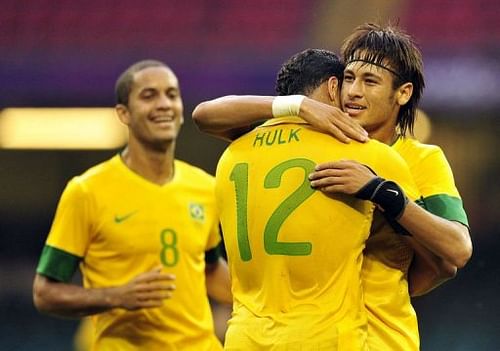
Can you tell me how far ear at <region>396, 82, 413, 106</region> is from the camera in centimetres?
399

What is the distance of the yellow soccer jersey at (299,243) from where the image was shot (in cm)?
356

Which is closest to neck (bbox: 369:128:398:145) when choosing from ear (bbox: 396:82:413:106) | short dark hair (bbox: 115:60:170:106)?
ear (bbox: 396:82:413:106)

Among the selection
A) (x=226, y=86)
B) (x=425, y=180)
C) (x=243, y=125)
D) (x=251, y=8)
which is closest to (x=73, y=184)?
(x=243, y=125)

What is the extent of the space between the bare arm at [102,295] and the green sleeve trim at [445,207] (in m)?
1.73

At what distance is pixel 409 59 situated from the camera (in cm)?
400

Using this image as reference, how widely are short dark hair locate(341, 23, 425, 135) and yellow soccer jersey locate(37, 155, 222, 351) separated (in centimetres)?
197

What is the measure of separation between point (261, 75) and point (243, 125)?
257 inches

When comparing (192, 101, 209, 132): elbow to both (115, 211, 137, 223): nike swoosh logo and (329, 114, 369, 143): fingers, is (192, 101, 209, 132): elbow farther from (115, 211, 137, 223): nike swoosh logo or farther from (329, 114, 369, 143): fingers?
(115, 211, 137, 223): nike swoosh logo

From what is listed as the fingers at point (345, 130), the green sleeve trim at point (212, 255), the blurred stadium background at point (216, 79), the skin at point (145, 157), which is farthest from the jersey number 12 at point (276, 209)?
the blurred stadium background at point (216, 79)

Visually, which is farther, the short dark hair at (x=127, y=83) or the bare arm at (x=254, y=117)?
the short dark hair at (x=127, y=83)

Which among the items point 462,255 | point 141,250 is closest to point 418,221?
point 462,255

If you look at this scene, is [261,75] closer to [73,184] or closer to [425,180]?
[73,184]

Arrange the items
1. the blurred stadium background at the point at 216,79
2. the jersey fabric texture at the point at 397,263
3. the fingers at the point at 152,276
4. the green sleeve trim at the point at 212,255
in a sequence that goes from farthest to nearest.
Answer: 1. the blurred stadium background at the point at 216,79
2. the green sleeve trim at the point at 212,255
3. the fingers at the point at 152,276
4. the jersey fabric texture at the point at 397,263

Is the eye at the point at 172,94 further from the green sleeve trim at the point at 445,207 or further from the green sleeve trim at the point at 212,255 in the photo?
the green sleeve trim at the point at 445,207
